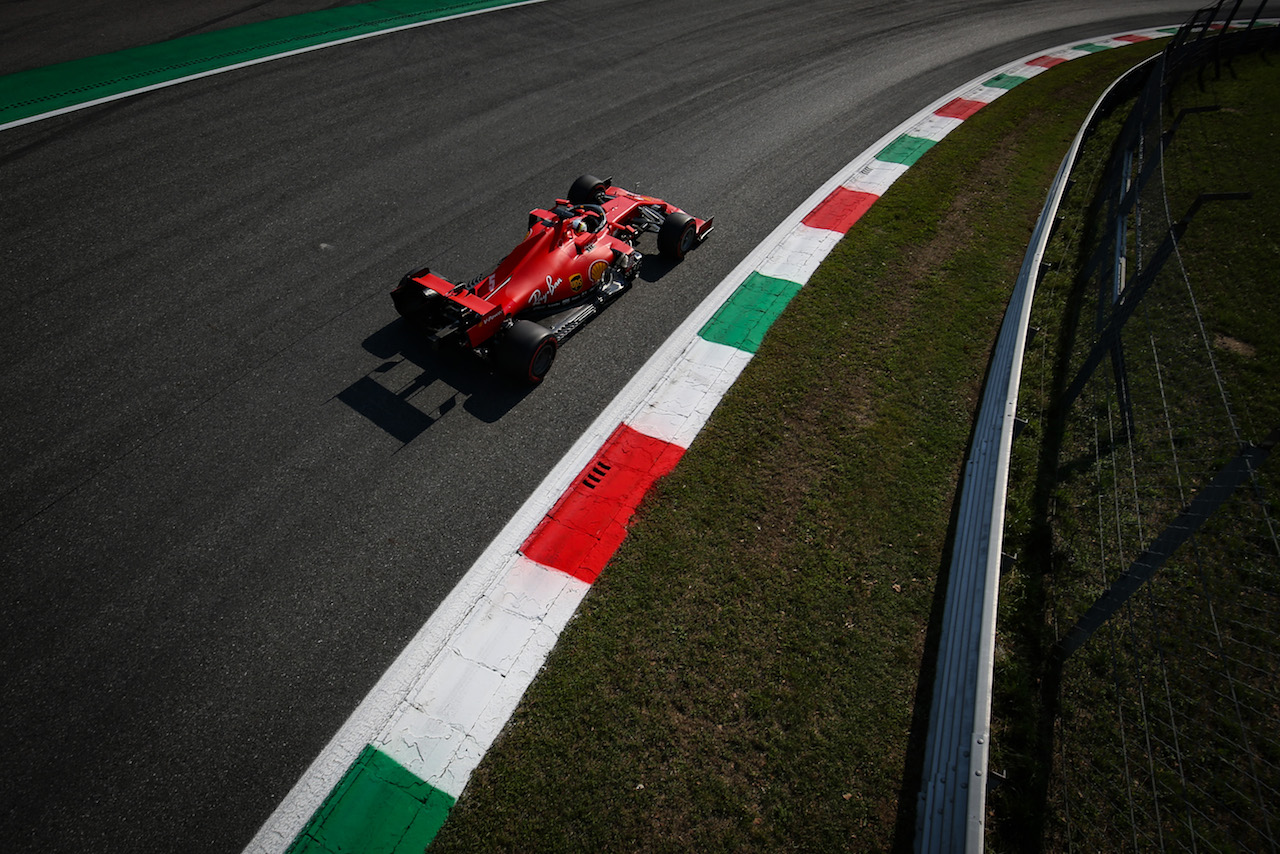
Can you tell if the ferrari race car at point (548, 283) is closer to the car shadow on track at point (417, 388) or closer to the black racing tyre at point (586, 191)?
the black racing tyre at point (586, 191)

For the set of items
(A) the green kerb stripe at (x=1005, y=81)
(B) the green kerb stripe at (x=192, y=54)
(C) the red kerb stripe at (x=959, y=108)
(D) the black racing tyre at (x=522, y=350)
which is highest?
(A) the green kerb stripe at (x=1005, y=81)

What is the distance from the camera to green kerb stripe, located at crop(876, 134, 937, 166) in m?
12.6

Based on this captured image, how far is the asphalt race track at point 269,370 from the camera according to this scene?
15.6ft

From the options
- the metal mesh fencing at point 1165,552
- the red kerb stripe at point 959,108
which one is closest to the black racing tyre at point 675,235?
the metal mesh fencing at point 1165,552

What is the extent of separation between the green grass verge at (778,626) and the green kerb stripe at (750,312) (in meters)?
0.27

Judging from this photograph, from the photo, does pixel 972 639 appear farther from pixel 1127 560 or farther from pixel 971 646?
pixel 1127 560

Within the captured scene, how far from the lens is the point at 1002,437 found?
5961mm

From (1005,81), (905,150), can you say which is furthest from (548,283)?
(1005,81)

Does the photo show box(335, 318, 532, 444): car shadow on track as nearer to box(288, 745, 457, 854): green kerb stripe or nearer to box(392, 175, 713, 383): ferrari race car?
box(392, 175, 713, 383): ferrari race car

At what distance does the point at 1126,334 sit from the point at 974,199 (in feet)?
16.0

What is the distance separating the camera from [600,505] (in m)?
6.25

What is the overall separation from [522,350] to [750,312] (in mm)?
3420

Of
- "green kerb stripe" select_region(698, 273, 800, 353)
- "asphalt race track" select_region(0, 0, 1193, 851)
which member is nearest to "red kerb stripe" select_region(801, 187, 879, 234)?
"asphalt race track" select_region(0, 0, 1193, 851)

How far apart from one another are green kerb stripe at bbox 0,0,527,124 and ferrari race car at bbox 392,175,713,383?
10311mm
